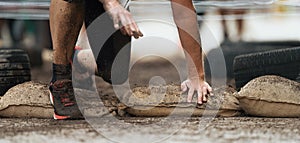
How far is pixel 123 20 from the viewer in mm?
3064

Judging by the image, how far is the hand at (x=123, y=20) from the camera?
3.00 m

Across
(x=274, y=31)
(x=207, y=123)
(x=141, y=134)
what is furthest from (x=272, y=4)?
(x=274, y=31)

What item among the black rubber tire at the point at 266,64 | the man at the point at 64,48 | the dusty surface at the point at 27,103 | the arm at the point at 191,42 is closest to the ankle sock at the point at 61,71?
the man at the point at 64,48

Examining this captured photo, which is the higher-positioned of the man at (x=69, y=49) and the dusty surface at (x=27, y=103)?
the man at (x=69, y=49)

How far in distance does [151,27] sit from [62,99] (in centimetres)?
1049

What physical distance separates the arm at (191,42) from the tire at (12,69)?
4.53 feet

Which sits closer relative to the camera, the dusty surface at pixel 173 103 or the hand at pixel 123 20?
the hand at pixel 123 20

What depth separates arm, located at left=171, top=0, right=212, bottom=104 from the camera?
3.60 m

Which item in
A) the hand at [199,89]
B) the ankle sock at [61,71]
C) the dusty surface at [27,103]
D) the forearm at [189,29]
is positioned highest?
the forearm at [189,29]

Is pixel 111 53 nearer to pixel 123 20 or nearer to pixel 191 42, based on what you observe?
pixel 191 42

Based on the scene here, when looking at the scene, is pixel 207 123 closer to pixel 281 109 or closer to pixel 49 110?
pixel 281 109

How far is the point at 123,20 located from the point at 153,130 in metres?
0.59

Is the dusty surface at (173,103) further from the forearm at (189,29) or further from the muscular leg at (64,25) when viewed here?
the muscular leg at (64,25)

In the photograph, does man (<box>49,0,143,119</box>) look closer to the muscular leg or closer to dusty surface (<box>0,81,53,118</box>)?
the muscular leg
